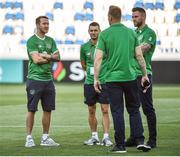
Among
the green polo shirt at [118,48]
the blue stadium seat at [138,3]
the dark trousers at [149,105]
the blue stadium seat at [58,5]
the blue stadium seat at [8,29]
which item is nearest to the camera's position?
the green polo shirt at [118,48]

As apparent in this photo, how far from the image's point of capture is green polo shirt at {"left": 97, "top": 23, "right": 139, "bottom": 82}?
10.9 meters

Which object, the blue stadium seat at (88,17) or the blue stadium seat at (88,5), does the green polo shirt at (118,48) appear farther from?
the blue stadium seat at (88,5)

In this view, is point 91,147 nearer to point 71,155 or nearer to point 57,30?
point 71,155

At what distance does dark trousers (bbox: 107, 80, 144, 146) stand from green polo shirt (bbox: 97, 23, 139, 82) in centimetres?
10

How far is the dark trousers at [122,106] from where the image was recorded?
10.9m

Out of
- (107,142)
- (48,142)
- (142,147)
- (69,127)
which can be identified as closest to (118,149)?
(142,147)

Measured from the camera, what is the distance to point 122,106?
36.1 ft

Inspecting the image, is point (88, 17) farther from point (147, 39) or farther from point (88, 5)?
point (147, 39)

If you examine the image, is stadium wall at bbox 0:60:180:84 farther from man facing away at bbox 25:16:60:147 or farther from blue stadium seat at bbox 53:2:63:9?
man facing away at bbox 25:16:60:147

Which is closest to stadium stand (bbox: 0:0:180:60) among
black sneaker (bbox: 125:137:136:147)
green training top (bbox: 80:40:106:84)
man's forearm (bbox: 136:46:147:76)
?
green training top (bbox: 80:40:106:84)

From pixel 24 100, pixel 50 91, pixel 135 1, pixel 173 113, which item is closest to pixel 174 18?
pixel 135 1

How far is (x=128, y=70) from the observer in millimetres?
10969

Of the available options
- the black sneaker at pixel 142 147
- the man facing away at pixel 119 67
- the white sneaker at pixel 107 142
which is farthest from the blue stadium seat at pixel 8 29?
the black sneaker at pixel 142 147

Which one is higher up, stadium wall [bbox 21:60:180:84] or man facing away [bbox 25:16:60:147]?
man facing away [bbox 25:16:60:147]
